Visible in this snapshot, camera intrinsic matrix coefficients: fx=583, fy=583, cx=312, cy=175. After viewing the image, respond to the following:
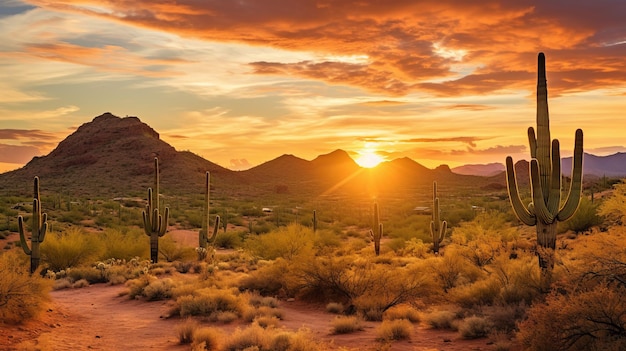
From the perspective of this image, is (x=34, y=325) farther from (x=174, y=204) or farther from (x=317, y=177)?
(x=317, y=177)

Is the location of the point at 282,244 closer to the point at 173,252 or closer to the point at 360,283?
the point at 173,252

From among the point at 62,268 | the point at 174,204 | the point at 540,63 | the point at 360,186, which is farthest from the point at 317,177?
the point at 540,63

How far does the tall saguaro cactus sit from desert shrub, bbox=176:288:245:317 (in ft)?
26.3

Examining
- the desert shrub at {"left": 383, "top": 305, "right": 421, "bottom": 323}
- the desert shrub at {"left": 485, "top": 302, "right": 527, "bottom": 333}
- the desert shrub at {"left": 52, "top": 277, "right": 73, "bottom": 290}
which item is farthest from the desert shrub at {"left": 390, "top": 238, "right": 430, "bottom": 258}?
the desert shrub at {"left": 52, "top": 277, "right": 73, "bottom": 290}

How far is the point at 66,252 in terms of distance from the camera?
1086 inches

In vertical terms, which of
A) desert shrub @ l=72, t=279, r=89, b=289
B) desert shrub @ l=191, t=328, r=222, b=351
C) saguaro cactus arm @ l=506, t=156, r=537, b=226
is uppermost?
saguaro cactus arm @ l=506, t=156, r=537, b=226

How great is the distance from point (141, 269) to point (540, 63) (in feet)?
56.2

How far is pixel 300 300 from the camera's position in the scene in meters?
18.5

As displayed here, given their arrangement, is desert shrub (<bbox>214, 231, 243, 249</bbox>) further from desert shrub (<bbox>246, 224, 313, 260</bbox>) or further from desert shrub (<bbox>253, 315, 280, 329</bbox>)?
desert shrub (<bbox>253, 315, 280, 329</bbox>)

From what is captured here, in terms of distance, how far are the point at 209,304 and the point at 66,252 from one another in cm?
1454

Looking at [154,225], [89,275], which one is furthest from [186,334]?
[154,225]

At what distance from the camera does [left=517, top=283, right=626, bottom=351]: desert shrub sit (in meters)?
8.84

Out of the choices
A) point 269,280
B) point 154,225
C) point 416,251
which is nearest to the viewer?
point 269,280

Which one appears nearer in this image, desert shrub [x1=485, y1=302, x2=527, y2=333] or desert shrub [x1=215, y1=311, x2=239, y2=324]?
desert shrub [x1=485, y1=302, x2=527, y2=333]
